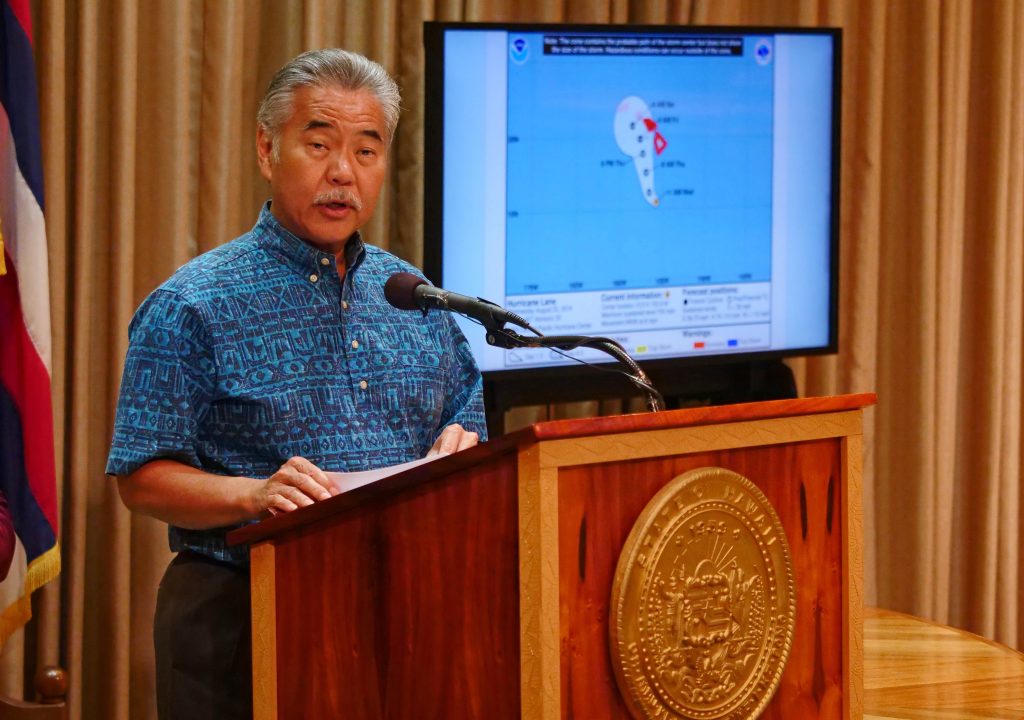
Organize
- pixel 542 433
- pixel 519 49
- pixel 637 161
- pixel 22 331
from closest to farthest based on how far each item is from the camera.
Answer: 1. pixel 542 433
2. pixel 22 331
3. pixel 519 49
4. pixel 637 161

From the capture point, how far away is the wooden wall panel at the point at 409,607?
4.47 feet

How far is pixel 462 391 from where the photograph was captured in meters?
2.20

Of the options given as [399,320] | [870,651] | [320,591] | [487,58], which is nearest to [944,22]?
[487,58]

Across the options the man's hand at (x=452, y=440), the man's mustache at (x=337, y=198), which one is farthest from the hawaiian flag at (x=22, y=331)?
the man's hand at (x=452, y=440)

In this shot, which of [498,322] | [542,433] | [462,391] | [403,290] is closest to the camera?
[542,433]

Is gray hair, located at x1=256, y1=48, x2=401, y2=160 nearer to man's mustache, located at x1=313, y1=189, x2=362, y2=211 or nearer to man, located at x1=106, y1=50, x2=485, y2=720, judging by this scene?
man, located at x1=106, y1=50, x2=485, y2=720

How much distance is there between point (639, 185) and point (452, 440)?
4.28 ft

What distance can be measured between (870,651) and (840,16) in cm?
201

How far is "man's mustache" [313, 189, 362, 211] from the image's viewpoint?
77.2 inches

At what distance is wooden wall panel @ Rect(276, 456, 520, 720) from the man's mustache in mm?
608

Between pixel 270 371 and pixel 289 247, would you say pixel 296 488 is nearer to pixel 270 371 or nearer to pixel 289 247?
pixel 270 371

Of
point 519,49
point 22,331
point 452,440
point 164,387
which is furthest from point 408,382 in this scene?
point 519,49

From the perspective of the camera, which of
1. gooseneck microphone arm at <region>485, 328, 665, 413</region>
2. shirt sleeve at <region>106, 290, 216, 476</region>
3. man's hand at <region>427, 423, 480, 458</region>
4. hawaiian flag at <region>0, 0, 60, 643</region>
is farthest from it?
hawaiian flag at <region>0, 0, 60, 643</region>

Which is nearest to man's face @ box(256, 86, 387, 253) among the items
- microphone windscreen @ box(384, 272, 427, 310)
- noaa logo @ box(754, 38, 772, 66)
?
microphone windscreen @ box(384, 272, 427, 310)
